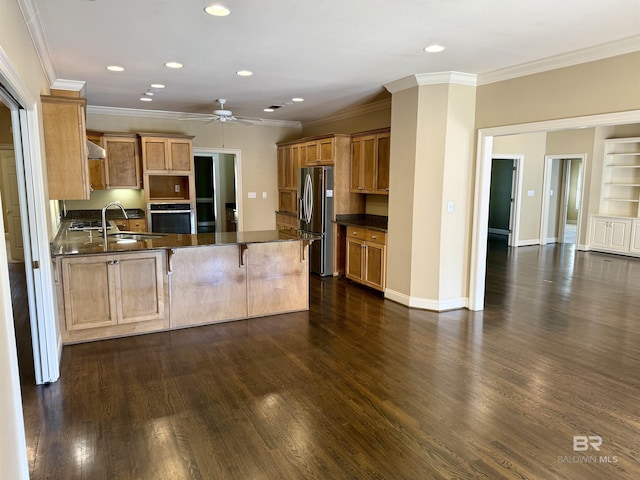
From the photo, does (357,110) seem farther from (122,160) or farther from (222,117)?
(122,160)

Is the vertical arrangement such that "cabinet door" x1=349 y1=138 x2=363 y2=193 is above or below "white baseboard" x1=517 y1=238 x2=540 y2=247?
above

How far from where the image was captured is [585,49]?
11.6 ft

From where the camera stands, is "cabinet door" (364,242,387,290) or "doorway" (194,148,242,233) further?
"doorway" (194,148,242,233)

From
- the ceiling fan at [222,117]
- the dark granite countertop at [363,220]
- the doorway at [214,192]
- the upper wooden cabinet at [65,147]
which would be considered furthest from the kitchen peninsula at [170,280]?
the doorway at [214,192]

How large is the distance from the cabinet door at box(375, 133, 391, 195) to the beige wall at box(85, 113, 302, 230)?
3077mm

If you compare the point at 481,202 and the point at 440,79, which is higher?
the point at 440,79

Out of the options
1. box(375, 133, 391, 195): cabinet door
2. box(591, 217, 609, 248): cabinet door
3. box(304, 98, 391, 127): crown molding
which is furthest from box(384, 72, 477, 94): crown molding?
box(591, 217, 609, 248): cabinet door

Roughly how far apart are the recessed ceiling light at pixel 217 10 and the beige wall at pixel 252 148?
4700mm

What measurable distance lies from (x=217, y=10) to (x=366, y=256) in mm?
3691

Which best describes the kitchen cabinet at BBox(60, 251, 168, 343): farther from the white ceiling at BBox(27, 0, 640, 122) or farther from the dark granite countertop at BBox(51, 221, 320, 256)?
the white ceiling at BBox(27, 0, 640, 122)

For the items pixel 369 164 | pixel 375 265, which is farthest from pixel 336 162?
pixel 375 265

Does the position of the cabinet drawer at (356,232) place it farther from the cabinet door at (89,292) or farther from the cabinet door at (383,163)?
the cabinet door at (89,292)

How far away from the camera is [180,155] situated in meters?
6.93

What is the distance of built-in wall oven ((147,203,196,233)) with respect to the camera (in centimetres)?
682
